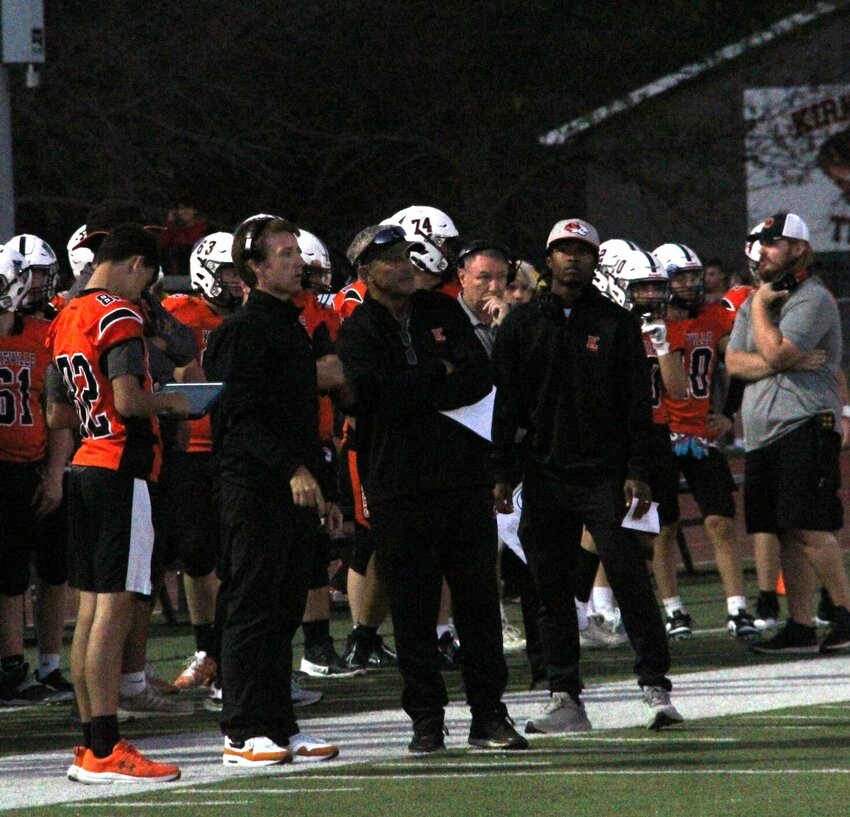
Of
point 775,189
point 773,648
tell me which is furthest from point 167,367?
point 775,189

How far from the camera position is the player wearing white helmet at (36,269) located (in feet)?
37.0

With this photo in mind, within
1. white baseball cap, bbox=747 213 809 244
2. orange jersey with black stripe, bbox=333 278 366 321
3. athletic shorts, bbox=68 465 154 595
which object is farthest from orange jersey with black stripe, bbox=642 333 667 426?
athletic shorts, bbox=68 465 154 595

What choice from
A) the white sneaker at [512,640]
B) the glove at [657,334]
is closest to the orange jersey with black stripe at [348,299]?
the glove at [657,334]

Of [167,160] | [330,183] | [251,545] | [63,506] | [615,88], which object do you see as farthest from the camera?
[615,88]

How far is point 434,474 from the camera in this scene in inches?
346

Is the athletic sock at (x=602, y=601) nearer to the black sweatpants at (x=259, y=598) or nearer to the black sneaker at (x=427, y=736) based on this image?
the black sneaker at (x=427, y=736)

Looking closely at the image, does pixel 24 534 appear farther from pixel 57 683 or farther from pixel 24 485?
pixel 57 683

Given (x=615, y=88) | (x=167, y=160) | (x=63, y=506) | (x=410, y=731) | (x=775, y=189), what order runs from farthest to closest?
(x=775, y=189), (x=615, y=88), (x=167, y=160), (x=63, y=506), (x=410, y=731)

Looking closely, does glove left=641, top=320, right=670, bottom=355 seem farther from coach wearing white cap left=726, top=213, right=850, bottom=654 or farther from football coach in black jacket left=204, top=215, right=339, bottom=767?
football coach in black jacket left=204, top=215, right=339, bottom=767

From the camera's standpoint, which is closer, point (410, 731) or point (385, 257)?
point (385, 257)

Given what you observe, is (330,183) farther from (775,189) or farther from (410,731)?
(410,731)

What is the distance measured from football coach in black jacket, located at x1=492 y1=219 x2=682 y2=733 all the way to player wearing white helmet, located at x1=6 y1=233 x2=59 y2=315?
9.62 ft

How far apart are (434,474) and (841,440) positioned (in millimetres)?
3789

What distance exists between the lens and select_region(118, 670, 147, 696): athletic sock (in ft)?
33.5
